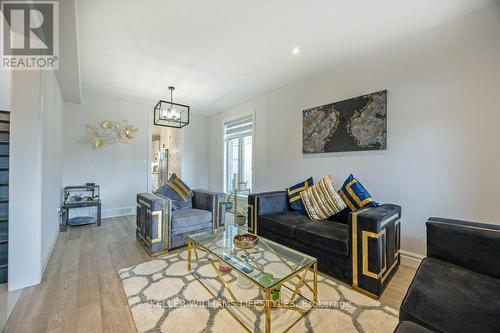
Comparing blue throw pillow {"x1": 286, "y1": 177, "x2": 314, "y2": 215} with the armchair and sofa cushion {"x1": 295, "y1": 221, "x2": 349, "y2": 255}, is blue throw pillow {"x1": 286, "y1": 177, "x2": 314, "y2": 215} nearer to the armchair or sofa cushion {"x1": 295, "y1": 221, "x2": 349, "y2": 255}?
sofa cushion {"x1": 295, "y1": 221, "x2": 349, "y2": 255}

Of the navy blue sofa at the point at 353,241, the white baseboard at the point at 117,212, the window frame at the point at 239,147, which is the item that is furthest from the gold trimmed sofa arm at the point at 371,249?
the white baseboard at the point at 117,212

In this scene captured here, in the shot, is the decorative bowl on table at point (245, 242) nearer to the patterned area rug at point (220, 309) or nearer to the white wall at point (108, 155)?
the patterned area rug at point (220, 309)

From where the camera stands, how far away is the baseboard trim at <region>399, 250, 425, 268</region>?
7.09 ft

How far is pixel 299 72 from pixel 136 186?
4.02 metres

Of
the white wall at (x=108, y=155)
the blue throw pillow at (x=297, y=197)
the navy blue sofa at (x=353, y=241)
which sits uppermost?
the white wall at (x=108, y=155)

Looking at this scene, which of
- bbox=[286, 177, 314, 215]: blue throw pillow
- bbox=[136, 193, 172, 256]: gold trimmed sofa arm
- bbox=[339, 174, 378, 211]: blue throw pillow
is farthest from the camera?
bbox=[286, 177, 314, 215]: blue throw pillow

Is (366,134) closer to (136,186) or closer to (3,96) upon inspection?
(3,96)

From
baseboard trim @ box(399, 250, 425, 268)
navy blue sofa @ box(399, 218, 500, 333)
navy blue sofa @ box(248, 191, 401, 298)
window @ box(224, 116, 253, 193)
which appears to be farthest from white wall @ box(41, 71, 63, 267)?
baseboard trim @ box(399, 250, 425, 268)

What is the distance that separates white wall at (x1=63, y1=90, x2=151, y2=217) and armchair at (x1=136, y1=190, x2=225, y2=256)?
195 centimetres

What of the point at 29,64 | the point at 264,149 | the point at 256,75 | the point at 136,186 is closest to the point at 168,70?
the point at 256,75

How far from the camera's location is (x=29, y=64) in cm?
186

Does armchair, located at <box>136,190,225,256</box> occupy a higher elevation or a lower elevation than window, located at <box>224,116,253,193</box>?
lower

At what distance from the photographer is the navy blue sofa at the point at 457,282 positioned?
35.4 inches

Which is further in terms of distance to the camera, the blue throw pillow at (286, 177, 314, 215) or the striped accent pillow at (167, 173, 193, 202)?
the striped accent pillow at (167, 173, 193, 202)
